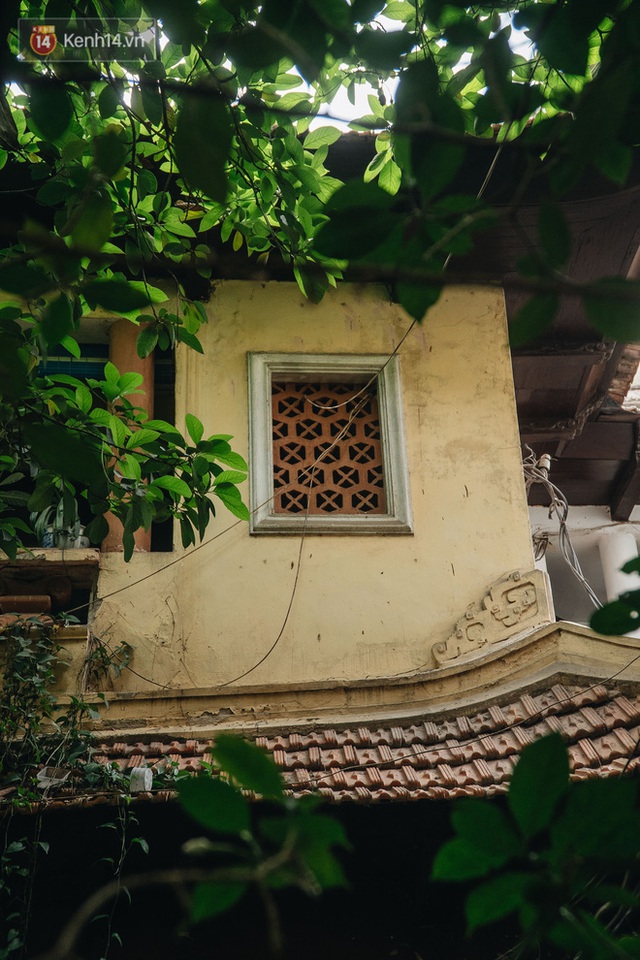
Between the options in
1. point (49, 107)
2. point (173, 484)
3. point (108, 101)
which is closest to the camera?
point (49, 107)

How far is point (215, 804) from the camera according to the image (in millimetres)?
1125

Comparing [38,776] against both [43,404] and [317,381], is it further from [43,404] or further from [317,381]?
[317,381]

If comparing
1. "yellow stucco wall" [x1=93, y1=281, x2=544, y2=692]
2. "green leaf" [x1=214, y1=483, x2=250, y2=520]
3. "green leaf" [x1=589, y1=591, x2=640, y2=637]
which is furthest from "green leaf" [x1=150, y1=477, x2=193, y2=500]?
"green leaf" [x1=589, y1=591, x2=640, y2=637]

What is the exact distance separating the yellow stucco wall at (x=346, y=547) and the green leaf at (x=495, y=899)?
4.08 meters

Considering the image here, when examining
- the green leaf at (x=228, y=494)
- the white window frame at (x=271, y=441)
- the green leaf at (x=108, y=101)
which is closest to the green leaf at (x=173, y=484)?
the green leaf at (x=228, y=494)

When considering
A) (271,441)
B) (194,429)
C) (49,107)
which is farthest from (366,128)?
(271,441)

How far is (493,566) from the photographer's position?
5.93 metres

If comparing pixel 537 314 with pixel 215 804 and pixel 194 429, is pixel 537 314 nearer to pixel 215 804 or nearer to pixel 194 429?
pixel 215 804

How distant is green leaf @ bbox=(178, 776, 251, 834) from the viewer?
3.66ft

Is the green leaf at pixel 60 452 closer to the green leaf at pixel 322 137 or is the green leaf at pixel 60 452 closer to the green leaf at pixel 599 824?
the green leaf at pixel 599 824

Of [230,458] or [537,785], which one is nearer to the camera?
[537,785]

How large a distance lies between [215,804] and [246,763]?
0.20 ft

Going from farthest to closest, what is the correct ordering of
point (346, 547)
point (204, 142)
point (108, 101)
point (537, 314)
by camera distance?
point (346, 547), point (108, 101), point (204, 142), point (537, 314)

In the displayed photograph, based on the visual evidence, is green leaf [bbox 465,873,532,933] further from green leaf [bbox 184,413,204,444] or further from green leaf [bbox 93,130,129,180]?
green leaf [bbox 184,413,204,444]
